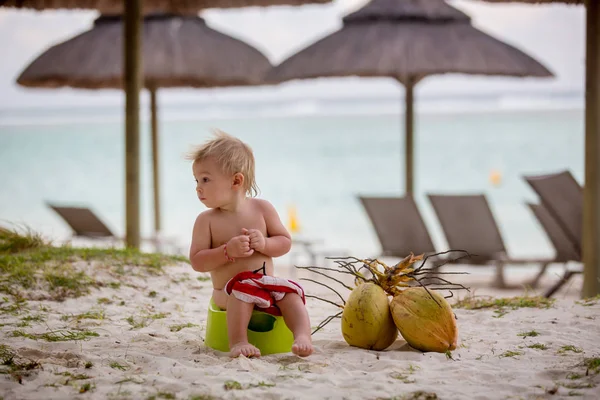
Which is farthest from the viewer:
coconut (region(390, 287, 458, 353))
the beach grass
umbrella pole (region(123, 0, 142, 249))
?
umbrella pole (region(123, 0, 142, 249))

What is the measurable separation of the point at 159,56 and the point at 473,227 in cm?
364

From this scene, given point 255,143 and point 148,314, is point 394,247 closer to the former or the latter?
point 148,314

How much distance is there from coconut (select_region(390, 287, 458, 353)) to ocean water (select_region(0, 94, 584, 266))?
14056mm

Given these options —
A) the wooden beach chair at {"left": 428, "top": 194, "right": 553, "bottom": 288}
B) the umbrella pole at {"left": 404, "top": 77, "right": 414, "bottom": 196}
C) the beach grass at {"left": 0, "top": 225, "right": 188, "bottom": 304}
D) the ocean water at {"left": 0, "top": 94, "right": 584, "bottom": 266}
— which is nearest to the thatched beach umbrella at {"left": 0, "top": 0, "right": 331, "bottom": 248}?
the beach grass at {"left": 0, "top": 225, "right": 188, "bottom": 304}

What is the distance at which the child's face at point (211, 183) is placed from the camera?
9.89ft

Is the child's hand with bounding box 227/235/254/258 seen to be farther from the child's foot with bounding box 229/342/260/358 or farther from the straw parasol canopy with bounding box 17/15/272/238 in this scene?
the straw parasol canopy with bounding box 17/15/272/238

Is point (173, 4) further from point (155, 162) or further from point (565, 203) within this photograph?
point (565, 203)

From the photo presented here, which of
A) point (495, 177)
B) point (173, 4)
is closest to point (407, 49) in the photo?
point (173, 4)

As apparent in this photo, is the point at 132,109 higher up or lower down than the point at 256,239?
higher up

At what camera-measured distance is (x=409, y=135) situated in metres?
7.99

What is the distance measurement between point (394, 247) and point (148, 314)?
3455 mm

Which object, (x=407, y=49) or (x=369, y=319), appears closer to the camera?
(x=369, y=319)

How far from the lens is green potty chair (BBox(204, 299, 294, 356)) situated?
120 inches

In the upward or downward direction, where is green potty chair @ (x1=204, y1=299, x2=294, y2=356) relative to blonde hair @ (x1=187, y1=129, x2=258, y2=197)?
downward
